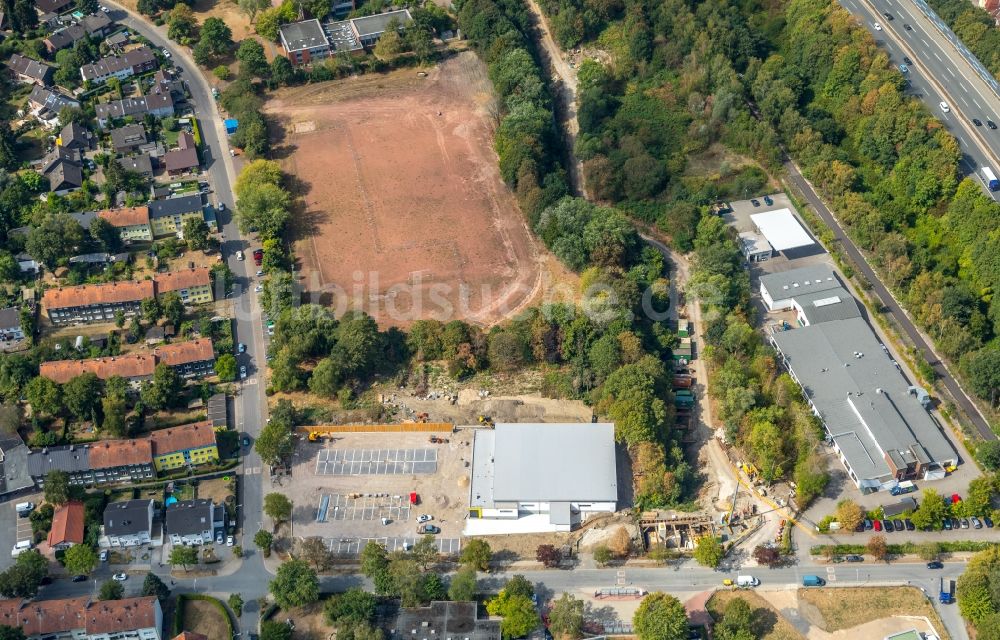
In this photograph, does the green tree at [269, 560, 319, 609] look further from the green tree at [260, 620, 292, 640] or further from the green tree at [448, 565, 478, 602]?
the green tree at [448, 565, 478, 602]

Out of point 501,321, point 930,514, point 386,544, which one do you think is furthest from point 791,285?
point 386,544

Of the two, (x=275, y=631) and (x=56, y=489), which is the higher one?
(x=56, y=489)

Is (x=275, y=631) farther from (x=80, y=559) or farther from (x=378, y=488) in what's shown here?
(x=80, y=559)

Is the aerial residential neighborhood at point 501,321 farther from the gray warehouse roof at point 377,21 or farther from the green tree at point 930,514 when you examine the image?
the gray warehouse roof at point 377,21

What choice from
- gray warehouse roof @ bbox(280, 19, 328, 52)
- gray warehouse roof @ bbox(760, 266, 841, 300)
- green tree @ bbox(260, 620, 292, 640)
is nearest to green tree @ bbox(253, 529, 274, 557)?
green tree @ bbox(260, 620, 292, 640)

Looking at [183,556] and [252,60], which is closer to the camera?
[183,556]

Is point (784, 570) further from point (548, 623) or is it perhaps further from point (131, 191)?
point (131, 191)
